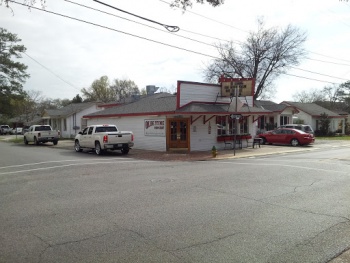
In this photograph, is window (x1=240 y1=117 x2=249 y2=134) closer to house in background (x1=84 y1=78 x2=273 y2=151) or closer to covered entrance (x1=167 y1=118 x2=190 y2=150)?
house in background (x1=84 y1=78 x2=273 y2=151)

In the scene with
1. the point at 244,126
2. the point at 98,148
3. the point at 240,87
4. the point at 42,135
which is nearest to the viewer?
the point at 98,148

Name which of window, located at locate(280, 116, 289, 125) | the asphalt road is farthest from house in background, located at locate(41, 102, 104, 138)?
the asphalt road

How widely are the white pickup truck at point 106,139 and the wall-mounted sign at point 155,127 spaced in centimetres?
272

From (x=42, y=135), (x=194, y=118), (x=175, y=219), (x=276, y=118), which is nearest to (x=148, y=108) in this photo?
(x=194, y=118)

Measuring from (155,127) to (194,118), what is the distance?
9.87ft

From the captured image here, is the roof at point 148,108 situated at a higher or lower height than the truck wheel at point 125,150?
higher

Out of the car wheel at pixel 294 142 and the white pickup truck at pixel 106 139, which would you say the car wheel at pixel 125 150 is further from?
the car wheel at pixel 294 142

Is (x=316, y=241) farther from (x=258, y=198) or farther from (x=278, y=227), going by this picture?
(x=258, y=198)

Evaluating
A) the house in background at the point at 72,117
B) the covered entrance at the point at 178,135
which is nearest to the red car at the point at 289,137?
the covered entrance at the point at 178,135

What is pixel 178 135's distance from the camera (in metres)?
23.2

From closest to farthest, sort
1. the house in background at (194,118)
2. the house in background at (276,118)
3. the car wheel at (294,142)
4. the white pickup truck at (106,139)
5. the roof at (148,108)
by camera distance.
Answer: the white pickup truck at (106,139) < the house in background at (194,118) < the roof at (148,108) < the car wheel at (294,142) < the house in background at (276,118)

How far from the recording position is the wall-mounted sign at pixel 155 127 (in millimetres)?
23625

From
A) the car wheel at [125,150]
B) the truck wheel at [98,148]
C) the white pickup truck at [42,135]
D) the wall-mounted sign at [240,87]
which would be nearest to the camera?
the truck wheel at [98,148]

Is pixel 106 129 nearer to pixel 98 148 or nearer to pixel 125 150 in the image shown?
pixel 98 148
